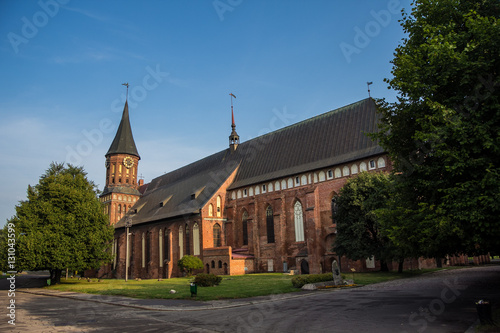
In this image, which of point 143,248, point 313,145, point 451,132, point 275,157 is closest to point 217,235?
point 275,157

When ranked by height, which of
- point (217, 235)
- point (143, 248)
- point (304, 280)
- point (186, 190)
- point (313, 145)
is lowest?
point (304, 280)


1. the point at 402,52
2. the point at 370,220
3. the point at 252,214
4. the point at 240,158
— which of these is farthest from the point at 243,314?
the point at 240,158

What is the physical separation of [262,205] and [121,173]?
36.6m

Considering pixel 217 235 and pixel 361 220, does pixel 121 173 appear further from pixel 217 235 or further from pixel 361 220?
pixel 361 220

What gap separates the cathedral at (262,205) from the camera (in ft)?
124

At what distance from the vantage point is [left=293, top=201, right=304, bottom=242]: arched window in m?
41.0

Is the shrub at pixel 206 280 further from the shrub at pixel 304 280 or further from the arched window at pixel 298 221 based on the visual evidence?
the arched window at pixel 298 221

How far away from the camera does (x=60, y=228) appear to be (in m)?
35.2

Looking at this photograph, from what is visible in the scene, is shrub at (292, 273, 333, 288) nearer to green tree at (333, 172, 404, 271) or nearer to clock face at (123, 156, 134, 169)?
green tree at (333, 172, 404, 271)

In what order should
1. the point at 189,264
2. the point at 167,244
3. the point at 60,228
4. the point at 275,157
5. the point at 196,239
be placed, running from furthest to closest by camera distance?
1. the point at 167,244
2. the point at 196,239
3. the point at 275,157
4. the point at 189,264
5. the point at 60,228

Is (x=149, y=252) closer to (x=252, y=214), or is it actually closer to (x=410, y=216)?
(x=252, y=214)

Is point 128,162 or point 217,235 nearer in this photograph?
point 217,235

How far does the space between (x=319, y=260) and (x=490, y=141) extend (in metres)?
28.3

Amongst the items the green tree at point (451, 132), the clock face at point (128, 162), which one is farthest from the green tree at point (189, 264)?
the clock face at point (128, 162)
